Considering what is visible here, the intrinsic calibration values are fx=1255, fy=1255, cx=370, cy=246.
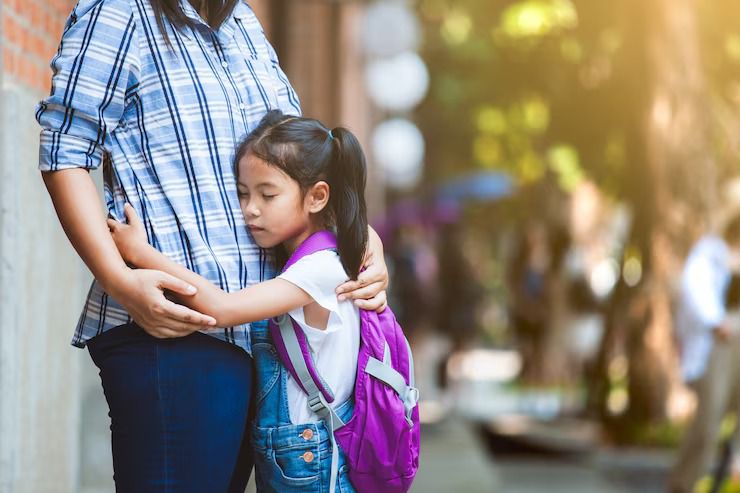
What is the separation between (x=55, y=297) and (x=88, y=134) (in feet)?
6.90

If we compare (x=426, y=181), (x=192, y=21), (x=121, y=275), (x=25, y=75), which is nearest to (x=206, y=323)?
(x=121, y=275)

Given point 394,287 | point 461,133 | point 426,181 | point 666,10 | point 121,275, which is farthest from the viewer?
point 426,181

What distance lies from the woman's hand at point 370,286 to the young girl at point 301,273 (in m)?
0.02

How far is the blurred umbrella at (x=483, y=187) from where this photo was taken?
27750 millimetres

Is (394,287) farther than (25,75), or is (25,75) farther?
(394,287)

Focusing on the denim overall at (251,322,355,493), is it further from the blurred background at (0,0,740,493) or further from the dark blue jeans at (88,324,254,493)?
the blurred background at (0,0,740,493)

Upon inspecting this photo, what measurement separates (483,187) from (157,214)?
25669 mm

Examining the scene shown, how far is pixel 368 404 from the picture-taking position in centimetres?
266

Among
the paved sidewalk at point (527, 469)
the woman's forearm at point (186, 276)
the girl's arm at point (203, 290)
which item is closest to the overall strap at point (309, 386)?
the girl's arm at point (203, 290)

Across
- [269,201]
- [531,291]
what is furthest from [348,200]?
[531,291]

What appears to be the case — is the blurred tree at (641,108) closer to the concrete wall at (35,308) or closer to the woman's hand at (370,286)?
the concrete wall at (35,308)

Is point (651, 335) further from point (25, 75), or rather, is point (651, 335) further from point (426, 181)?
point (426, 181)

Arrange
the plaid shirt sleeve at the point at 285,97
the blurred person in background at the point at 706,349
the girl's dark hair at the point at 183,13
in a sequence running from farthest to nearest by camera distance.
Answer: the blurred person in background at the point at 706,349
the plaid shirt sleeve at the point at 285,97
the girl's dark hair at the point at 183,13

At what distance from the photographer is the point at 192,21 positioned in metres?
2.58
